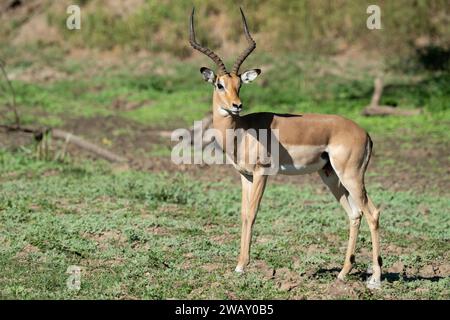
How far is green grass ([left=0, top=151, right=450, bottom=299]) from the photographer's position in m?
7.09

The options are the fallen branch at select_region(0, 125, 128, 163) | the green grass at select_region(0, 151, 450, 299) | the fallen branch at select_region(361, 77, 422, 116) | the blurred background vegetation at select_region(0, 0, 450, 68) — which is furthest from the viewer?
the blurred background vegetation at select_region(0, 0, 450, 68)

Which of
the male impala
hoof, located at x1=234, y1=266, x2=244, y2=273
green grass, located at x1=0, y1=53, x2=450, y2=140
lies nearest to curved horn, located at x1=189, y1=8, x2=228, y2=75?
the male impala

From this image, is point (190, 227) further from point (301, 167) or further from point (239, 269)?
point (301, 167)

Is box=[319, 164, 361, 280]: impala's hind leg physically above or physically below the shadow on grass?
above

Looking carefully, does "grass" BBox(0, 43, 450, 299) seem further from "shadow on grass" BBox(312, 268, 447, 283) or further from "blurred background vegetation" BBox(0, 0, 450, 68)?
"blurred background vegetation" BBox(0, 0, 450, 68)

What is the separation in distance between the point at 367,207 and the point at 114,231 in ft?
9.01

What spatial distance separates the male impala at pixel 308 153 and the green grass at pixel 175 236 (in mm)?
453

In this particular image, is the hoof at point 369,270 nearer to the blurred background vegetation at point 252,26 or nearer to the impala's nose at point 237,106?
the impala's nose at point 237,106

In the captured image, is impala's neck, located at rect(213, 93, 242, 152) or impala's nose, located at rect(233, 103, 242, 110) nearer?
impala's nose, located at rect(233, 103, 242, 110)

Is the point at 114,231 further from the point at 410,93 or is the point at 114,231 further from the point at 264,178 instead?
the point at 410,93

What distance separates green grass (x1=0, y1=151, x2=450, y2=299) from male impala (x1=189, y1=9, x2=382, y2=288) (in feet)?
1.48

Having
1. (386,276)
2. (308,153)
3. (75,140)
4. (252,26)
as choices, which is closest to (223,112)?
(308,153)

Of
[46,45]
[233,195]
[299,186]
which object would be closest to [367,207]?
[233,195]

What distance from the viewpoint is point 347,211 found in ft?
25.3
